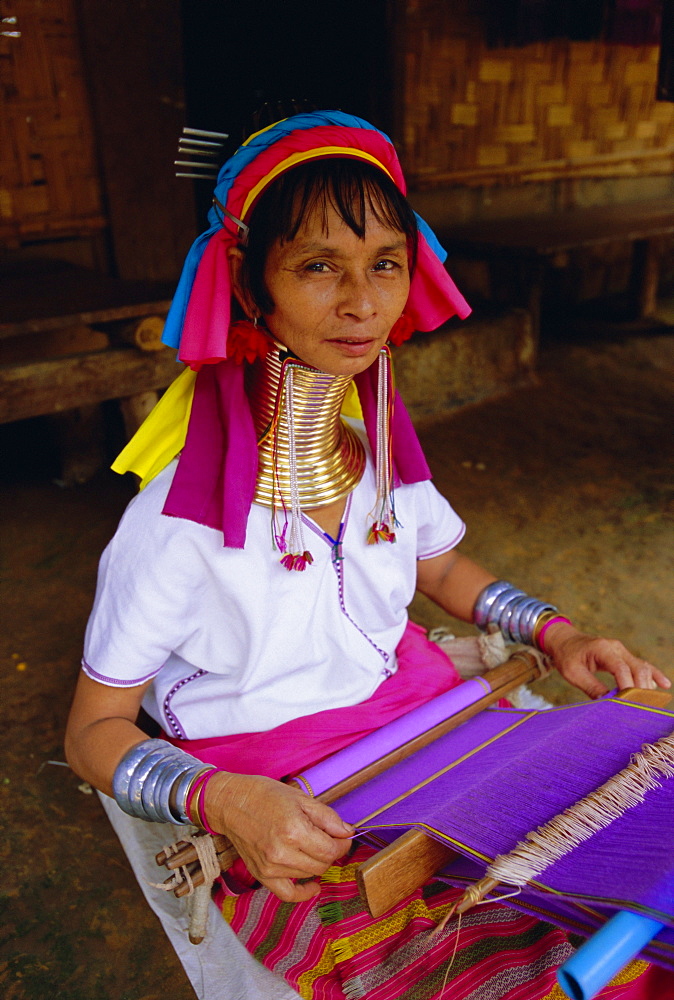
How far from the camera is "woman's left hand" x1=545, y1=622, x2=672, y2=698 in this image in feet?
5.90

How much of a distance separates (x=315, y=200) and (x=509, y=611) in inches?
45.6

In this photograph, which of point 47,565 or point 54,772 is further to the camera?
point 47,565

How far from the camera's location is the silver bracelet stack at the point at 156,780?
1.47 m

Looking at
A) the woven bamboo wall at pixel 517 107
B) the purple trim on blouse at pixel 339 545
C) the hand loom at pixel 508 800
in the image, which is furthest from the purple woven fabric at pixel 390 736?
the woven bamboo wall at pixel 517 107

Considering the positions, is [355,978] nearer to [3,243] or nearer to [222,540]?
[222,540]

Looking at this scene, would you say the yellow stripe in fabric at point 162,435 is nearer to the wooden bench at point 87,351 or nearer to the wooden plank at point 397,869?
the wooden plank at point 397,869

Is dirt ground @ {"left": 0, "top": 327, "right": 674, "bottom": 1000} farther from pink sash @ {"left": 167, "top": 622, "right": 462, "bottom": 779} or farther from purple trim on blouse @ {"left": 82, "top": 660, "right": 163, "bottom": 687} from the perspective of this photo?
purple trim on blouse @ {"left": 82, "top": 660, "right": 163, "bottom": 687}

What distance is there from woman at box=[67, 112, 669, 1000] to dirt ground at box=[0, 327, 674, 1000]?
554 millimetres

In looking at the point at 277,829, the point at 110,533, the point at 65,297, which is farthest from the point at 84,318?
the point at 277,829

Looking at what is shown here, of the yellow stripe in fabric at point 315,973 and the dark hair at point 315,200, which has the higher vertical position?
the dark hair at point 315,200

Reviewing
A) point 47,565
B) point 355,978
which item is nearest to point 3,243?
point 47,565

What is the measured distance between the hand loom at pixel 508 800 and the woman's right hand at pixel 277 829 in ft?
0.28

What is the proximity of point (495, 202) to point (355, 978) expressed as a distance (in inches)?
257

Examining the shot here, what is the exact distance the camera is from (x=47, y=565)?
152 inches
